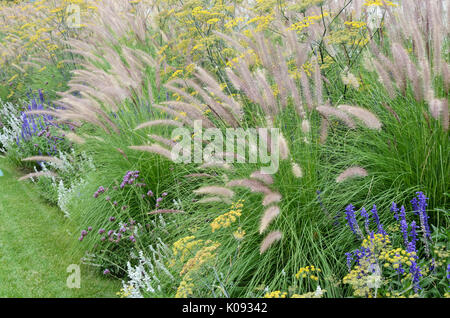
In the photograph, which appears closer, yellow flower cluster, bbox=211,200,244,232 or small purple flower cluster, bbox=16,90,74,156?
yellow flower cluster, bbox=211,200,244,232

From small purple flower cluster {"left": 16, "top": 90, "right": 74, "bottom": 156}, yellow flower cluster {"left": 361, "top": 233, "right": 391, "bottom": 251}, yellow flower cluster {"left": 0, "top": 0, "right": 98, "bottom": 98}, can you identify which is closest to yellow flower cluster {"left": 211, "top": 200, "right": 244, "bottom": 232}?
yellow flower cluster {"left": 361, "top": 233, "right": 391, "bottom": 251}

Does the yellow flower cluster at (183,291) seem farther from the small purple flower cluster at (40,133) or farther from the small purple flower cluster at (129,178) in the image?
the small purple flower cluster at (40,133)

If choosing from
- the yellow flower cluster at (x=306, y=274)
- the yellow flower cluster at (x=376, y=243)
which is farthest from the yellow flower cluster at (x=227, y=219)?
the yellow flower cluster at (x=376, y=243)

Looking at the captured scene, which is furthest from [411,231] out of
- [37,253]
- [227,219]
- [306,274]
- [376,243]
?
[37,253]

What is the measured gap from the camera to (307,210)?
291 cm

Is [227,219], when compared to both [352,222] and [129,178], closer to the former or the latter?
[352,222]

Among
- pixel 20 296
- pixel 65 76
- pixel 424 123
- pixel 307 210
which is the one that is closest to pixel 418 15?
pixel 424 123

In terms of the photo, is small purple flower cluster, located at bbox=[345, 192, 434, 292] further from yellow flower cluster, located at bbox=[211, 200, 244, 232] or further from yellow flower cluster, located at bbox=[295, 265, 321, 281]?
yellow flower cluster, located at bbox=[211, 200, 244, 232]

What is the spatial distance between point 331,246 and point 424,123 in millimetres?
1034

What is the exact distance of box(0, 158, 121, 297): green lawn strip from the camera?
3.38 m

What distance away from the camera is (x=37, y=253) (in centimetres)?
392

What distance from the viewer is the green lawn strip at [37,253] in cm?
338
